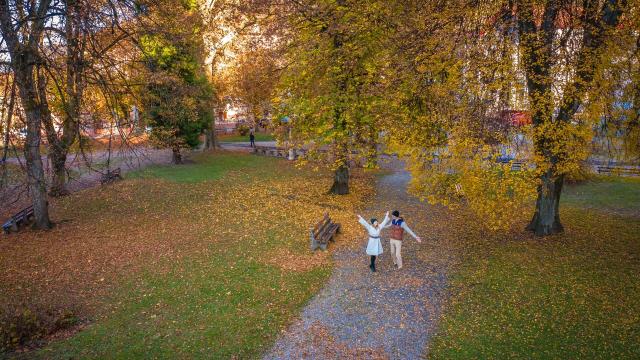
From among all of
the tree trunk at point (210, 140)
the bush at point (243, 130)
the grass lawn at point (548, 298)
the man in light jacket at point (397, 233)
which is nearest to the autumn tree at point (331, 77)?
the man in light jacket at point (397, 233)

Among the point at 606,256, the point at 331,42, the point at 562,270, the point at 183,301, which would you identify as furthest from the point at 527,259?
the point at 331,42

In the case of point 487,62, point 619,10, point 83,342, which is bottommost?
point 83,342

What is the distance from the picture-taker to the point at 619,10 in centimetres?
1173

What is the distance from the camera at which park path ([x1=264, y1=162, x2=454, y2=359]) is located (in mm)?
8109

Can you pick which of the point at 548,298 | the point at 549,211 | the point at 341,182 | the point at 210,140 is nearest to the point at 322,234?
the point at 548,298

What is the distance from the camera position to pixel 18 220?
16156mm

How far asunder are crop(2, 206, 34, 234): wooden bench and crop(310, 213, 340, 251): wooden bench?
37.1 feet

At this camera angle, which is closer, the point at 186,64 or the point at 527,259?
the point at 527,259

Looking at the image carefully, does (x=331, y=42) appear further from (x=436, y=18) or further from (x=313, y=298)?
(x=313, y=298)

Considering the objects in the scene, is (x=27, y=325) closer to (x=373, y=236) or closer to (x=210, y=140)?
(x=373, y=236)

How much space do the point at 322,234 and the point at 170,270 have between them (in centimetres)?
468

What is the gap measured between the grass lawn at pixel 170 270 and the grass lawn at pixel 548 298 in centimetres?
366

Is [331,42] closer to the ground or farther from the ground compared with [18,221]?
farther from the ground

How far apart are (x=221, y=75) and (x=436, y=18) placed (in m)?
27.9
